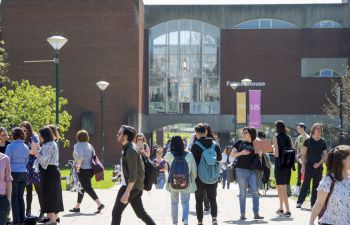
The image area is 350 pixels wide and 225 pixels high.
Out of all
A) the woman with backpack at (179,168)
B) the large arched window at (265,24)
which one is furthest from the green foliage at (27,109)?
the woman with backpack at (179,168)

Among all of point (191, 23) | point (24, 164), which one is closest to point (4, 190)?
point (24, 164)

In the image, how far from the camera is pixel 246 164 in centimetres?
1434

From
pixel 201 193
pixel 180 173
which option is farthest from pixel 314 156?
pixel 180 173

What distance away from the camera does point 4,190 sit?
9.88 m

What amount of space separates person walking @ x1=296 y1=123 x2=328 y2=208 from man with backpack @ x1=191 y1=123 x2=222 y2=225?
3225 millimetres

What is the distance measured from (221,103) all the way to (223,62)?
10.3 ft

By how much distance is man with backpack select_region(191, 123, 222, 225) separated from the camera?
505 inches

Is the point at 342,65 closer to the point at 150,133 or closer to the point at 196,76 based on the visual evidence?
the point at 196,76

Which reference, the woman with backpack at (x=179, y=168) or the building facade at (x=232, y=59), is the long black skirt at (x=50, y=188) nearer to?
the woman with backpack at (x=179, y=168)

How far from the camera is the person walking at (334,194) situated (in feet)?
24.5

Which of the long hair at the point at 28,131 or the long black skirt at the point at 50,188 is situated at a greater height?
the long hair at the point at 28,131

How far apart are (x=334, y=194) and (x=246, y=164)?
682 centimetres

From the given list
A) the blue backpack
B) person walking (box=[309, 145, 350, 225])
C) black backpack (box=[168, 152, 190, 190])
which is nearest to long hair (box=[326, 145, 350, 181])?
person walking (box=[309, 145, 350, 225])

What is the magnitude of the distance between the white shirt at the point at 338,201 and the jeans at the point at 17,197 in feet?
21.7
